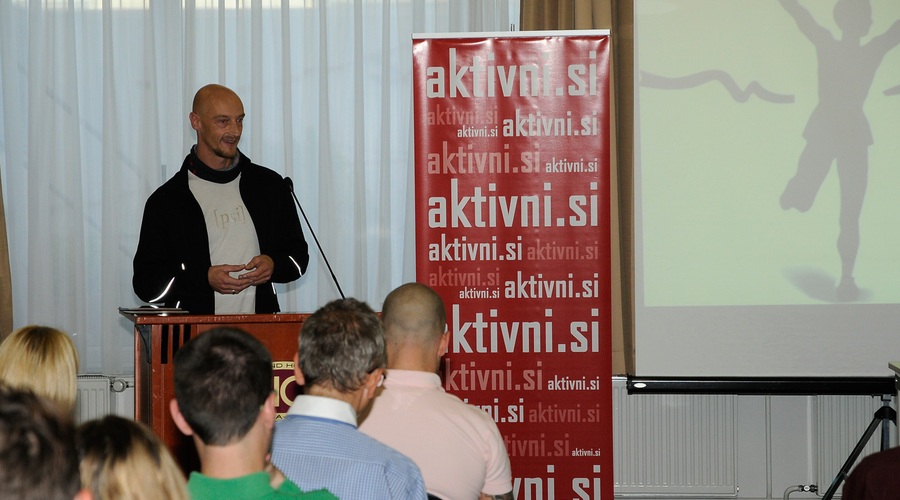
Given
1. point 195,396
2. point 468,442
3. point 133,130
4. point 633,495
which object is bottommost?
point 633,495

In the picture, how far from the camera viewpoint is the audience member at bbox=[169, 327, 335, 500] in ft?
4.77

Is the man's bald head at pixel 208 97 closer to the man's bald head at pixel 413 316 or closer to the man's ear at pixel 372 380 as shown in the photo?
the man's bald head at pixel 413 316

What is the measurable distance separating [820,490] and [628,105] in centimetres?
204

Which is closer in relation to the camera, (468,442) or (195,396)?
(195,396)

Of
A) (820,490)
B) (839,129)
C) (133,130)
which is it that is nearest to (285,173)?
(133,130)

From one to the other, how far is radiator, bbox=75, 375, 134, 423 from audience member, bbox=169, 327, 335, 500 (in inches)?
130

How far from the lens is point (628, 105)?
4.44 metres

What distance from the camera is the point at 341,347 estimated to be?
1904 millimetres

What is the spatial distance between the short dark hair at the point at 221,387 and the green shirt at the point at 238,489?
0.06 metres

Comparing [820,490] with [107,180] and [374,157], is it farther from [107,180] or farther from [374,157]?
[107,180]

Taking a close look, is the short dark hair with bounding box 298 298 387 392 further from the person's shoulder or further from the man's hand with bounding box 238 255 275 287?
the man's hand with bounding box 238 255 275 287

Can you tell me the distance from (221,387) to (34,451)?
65 cm

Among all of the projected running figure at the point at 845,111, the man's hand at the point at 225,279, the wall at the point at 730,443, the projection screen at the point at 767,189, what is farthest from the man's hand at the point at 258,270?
the projected running figure at the point at 845,111

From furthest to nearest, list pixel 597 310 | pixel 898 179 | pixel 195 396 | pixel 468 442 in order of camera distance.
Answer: pixel 898 179 < pixel 597 310 < pixel 468 442 < pixel 195 396
